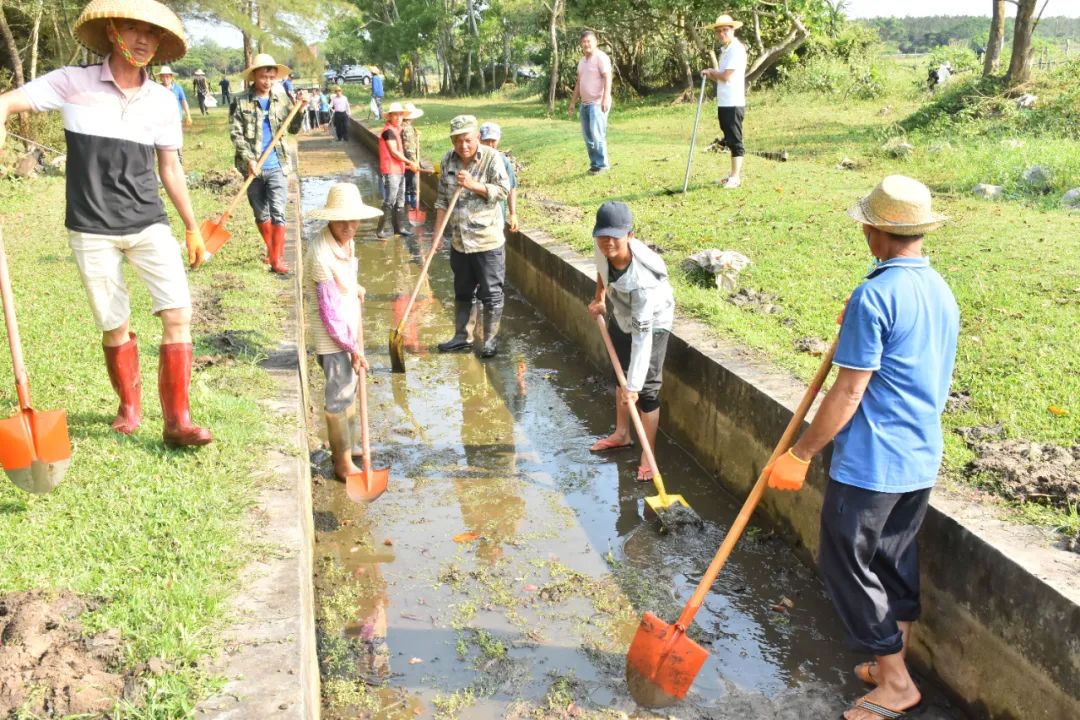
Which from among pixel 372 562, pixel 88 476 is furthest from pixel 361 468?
pixel 88 476

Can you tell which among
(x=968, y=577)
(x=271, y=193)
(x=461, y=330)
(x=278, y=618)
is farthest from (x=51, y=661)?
(x=271, y=193)

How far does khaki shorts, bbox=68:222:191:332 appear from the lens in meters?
4.32

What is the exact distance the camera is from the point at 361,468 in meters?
5.76

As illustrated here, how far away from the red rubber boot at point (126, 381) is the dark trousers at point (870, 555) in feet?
11.0

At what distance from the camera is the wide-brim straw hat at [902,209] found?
3137mm

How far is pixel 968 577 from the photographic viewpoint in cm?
356

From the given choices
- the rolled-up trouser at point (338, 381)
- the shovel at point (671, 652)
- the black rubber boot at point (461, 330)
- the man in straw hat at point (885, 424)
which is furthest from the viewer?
the black rubber boot at point (461, 330)

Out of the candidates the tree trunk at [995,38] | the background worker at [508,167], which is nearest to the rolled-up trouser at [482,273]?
the background worker at [508,167]

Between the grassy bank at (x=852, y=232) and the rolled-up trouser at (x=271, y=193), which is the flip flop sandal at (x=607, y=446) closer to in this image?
the grassy bank at (x=852, y=232)

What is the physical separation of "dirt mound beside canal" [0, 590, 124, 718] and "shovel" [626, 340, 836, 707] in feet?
6.40

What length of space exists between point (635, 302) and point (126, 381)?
267 cm

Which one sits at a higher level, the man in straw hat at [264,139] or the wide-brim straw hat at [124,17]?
the wide-brim straw hat at [124,17]

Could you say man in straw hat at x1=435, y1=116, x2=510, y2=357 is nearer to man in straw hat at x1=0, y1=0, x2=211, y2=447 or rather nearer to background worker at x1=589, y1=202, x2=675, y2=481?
background worker at x1=589, y1=202, x2=675, y2=481

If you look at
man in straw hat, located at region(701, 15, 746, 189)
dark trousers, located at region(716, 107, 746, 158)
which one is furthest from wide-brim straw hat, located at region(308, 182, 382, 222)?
dark trousers, located at region(716, 107, 746, 158)
